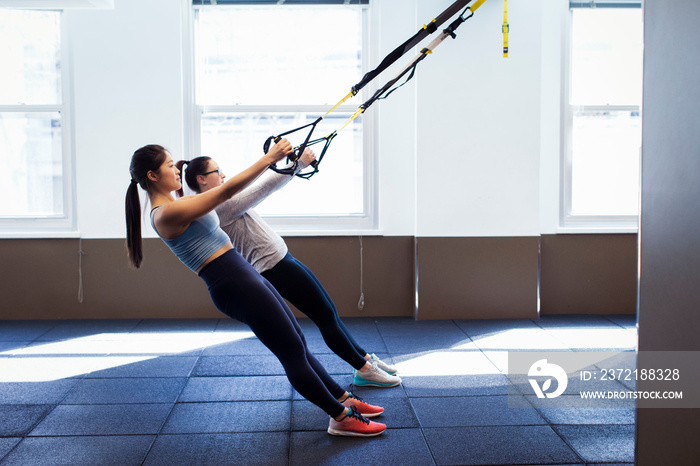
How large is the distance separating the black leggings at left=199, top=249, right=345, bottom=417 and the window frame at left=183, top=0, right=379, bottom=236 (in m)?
2.40

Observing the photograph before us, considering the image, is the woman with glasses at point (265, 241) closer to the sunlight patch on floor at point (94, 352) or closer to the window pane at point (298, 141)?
the sunlight patch on floor at point (94, 352)

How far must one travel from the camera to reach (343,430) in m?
2.39

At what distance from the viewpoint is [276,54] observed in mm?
4539

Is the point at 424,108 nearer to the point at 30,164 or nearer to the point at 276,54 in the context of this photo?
the point at 276,54

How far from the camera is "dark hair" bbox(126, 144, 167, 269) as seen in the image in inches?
84.3

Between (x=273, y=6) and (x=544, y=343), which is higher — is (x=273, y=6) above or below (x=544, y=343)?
above

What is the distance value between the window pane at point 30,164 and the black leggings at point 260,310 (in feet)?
10.1

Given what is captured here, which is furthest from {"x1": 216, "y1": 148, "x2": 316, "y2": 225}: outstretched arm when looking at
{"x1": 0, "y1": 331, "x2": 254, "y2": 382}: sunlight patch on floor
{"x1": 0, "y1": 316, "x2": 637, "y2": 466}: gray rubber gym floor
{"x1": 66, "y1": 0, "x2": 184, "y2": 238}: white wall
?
{"x1": 66, "y1": 0, "x2": 184, "y2": 238}: white wall

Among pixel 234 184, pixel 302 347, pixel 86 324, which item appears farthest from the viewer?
pixel 86 324

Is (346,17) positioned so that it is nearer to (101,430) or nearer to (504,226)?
(504,226)

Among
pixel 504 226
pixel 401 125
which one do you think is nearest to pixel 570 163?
pixel 504 226

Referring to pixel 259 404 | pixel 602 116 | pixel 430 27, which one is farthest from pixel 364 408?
pixel 602 116

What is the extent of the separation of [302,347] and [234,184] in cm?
69

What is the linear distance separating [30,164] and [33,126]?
0.30 meters
